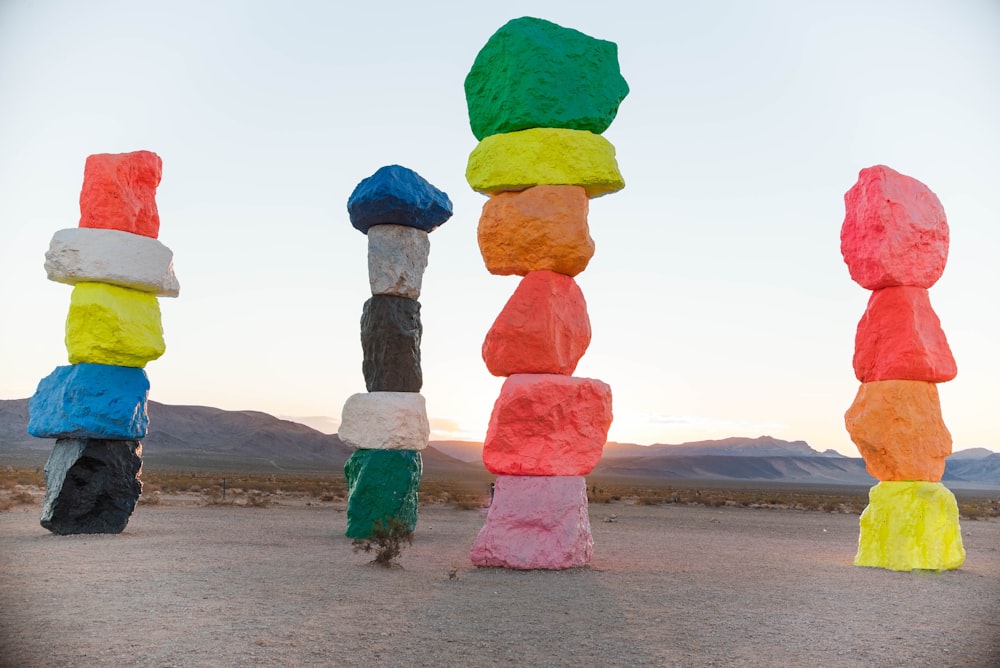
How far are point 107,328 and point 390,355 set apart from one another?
4174 mm

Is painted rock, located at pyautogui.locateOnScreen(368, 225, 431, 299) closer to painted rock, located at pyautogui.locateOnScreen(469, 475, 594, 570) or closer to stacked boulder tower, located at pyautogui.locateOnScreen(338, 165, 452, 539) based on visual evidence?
stacked boulder tower, located at pyautogui.locateOnScreen(338, 165, 452, 539)

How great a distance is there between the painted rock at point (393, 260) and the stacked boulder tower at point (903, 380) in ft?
21.9

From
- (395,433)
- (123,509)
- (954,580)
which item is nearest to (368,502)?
(395,433)

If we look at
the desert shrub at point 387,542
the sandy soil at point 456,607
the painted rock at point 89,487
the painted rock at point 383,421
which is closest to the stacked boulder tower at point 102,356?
the painted rock at point 89,487

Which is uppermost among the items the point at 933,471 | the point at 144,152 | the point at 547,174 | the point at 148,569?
the point at 144,152

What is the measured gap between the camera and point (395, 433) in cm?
1248

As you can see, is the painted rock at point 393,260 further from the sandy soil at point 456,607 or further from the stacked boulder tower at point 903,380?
the stacked boulder tower at point 903,380

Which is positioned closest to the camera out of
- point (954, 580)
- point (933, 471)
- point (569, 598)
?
point (569, 598)

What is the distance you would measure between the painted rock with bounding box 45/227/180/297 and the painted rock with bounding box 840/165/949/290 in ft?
34.0

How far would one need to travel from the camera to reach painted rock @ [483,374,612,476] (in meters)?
9.59

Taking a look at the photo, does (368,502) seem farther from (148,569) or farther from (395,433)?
(148,569)

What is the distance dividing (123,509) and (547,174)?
7.94m

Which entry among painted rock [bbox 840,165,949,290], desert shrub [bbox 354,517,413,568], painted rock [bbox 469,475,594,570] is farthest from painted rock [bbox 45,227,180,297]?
painted rock [bbox 840,165,949,290]

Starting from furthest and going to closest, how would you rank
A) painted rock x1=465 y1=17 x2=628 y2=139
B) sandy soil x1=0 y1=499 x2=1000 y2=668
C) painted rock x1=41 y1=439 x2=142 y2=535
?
painted rock x1=41 y1=439 x2=142 y2=535 < painted rock x1=465 y1=17 x2=628 y2=139 < sandy soil x1=0 y1=499 x2=1000 y2=668
